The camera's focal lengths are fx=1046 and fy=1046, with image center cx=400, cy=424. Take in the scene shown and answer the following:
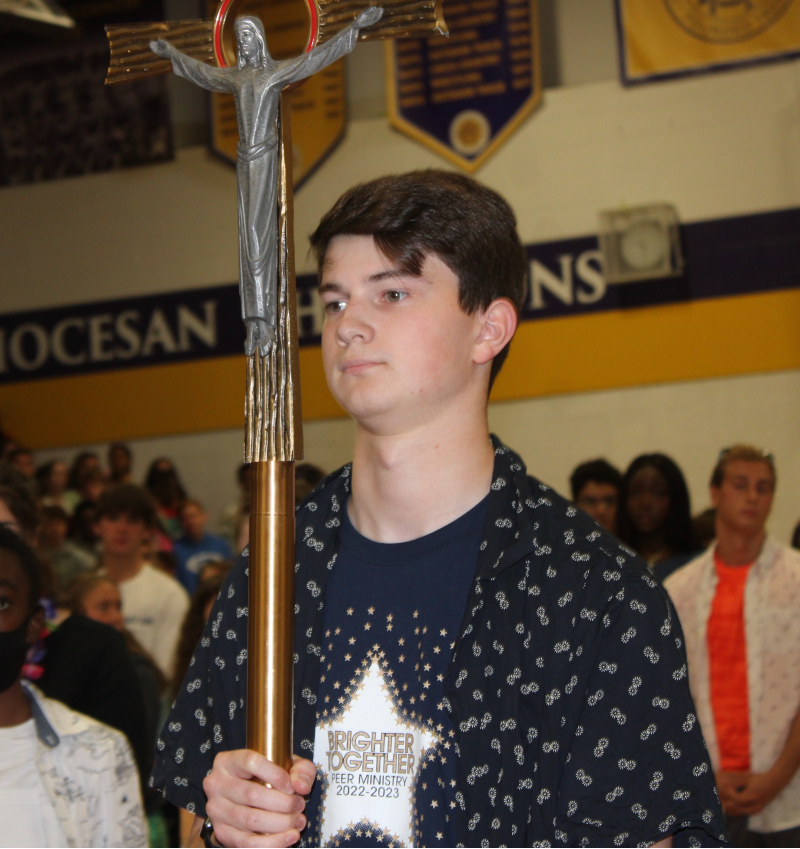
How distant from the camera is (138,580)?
4.56 m

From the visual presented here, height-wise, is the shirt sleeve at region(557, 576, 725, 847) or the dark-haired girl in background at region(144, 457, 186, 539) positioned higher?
the shirt sleeve at region(557, 576, 725, 847)

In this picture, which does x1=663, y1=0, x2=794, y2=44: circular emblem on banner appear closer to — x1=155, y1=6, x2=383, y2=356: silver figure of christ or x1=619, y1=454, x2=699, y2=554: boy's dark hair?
x1=619, y1=454, x2=699, y2=554: boy's dark hair

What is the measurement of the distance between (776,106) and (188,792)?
658 centimetres

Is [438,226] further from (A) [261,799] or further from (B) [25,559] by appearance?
(B) [25,559]

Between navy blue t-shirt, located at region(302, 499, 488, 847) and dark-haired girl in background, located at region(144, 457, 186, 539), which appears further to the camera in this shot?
dark-haired girl in background, located at region(144, 457, 186, 539)

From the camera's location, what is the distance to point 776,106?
688 centimetres

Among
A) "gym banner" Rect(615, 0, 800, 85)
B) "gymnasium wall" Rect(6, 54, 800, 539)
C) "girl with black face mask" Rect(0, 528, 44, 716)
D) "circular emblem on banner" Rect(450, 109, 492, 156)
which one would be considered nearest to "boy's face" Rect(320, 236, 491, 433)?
"girl with black face mask" Rect(0, 528, 44, 716)

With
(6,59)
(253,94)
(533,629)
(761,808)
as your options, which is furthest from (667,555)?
(6,59)

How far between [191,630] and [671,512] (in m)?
1.99

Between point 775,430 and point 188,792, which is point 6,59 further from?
point 188,792

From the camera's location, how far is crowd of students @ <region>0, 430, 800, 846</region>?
228 centimetres

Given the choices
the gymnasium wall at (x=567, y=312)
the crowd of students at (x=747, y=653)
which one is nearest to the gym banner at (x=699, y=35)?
the gymnasium wall at (x=567, y=312)

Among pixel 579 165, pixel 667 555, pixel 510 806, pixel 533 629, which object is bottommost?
pixel 667 555

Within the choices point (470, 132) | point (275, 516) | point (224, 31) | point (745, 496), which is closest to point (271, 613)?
point (275, 516)
